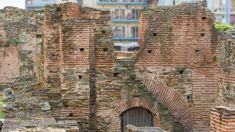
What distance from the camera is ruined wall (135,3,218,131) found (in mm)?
17484

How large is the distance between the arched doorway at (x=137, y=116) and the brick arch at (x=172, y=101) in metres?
0.57

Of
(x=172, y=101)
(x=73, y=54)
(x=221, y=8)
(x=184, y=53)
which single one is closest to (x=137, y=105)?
(x=172, y=101)

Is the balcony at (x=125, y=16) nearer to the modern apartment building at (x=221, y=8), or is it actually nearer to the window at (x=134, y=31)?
the window at (x=134, y=31)

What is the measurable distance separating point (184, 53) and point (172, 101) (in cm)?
144

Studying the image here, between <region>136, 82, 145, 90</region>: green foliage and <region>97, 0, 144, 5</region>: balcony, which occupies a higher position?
<region>97, 0, 144, 5</region>: balcony

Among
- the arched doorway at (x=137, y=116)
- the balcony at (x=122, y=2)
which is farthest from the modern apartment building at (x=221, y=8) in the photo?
the arched doorway at (x=137, y=116)

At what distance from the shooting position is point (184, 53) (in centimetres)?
1753

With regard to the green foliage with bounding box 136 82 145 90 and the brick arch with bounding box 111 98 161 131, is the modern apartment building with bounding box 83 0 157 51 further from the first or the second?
the brick arch with bounding box 111 98 161 131

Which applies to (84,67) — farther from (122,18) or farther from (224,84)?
(122,18)

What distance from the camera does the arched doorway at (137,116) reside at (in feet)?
56.4

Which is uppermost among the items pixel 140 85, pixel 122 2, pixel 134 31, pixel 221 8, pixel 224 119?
pixel 122 2

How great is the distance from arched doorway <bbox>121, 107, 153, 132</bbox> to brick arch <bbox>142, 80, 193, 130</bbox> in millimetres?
571

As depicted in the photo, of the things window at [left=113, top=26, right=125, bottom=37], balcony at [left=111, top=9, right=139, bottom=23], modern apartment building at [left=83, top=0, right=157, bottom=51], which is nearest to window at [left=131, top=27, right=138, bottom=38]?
modern apartment building at [left=83, top=0, right=157, bottom=51]

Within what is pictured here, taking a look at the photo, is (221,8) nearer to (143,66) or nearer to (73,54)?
(143,66)
